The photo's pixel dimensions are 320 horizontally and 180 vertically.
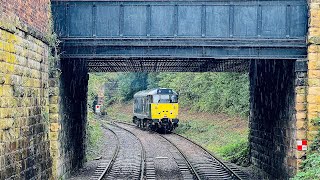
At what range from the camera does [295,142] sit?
14.5 m

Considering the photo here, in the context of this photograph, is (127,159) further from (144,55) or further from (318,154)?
(318,154)

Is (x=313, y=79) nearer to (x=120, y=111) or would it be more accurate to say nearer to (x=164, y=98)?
(x=164, y=98)

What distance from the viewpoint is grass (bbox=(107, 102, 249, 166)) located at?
76.2ft

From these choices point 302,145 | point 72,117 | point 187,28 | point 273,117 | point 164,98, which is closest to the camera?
point 302,145

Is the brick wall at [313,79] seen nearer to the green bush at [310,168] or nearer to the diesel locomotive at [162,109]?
the green bush at [310,168]

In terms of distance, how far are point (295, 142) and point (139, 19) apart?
5.95 m

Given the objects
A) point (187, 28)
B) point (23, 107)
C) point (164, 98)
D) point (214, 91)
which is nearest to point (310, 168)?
point (187, 28)

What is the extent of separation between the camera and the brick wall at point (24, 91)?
1055 centimetres

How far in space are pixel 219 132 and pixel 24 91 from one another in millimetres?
20754

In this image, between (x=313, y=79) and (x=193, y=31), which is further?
(x=193, y=31)

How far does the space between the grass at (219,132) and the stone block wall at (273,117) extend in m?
2.16

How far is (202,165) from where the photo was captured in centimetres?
2002

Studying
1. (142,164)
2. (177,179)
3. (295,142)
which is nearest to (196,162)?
(142,164)

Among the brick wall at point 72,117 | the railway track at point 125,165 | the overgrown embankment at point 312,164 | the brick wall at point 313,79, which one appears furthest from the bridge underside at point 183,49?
the railway track at point 125,165
